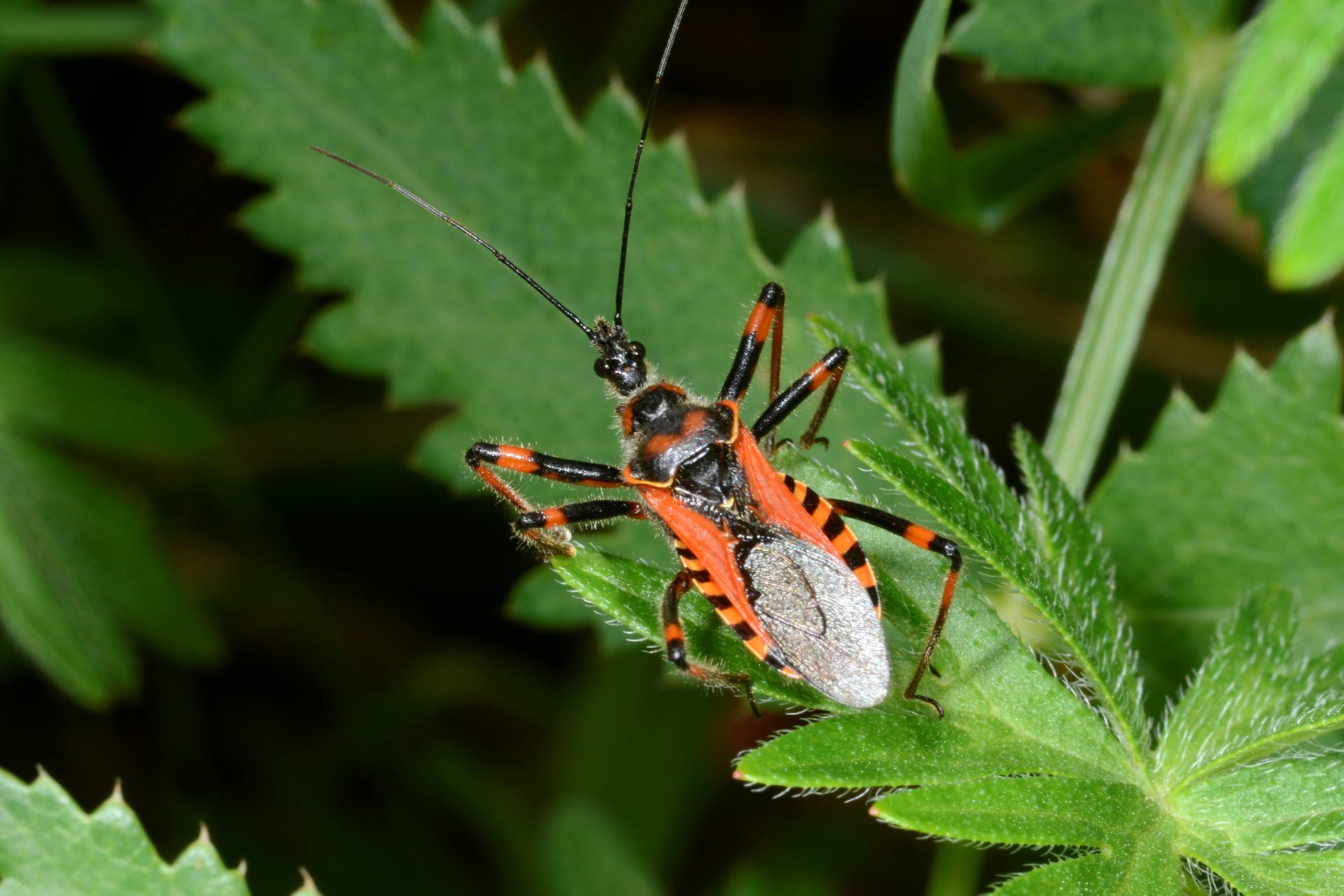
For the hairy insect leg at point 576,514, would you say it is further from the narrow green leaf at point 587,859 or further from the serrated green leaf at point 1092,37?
the serrated green leaf at point 1092,37

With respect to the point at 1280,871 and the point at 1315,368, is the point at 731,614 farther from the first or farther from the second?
the point at 1315,368

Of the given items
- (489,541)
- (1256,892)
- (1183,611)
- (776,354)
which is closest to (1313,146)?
(1183,611)

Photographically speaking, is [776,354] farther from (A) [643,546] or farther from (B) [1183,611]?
(B) [1183,611]

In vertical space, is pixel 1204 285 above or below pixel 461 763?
above

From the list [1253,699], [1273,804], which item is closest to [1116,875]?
[1273,804]

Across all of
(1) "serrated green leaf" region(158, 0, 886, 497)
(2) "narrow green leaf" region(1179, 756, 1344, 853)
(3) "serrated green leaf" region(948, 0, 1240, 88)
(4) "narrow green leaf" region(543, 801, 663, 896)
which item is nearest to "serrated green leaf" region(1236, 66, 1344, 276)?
(3) "serrated green leaf" region(948, 0, 1240, 88)

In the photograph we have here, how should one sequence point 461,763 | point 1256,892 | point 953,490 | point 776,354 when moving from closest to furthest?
point 1256,892, point 953,490, point 776,354, point 461,763
